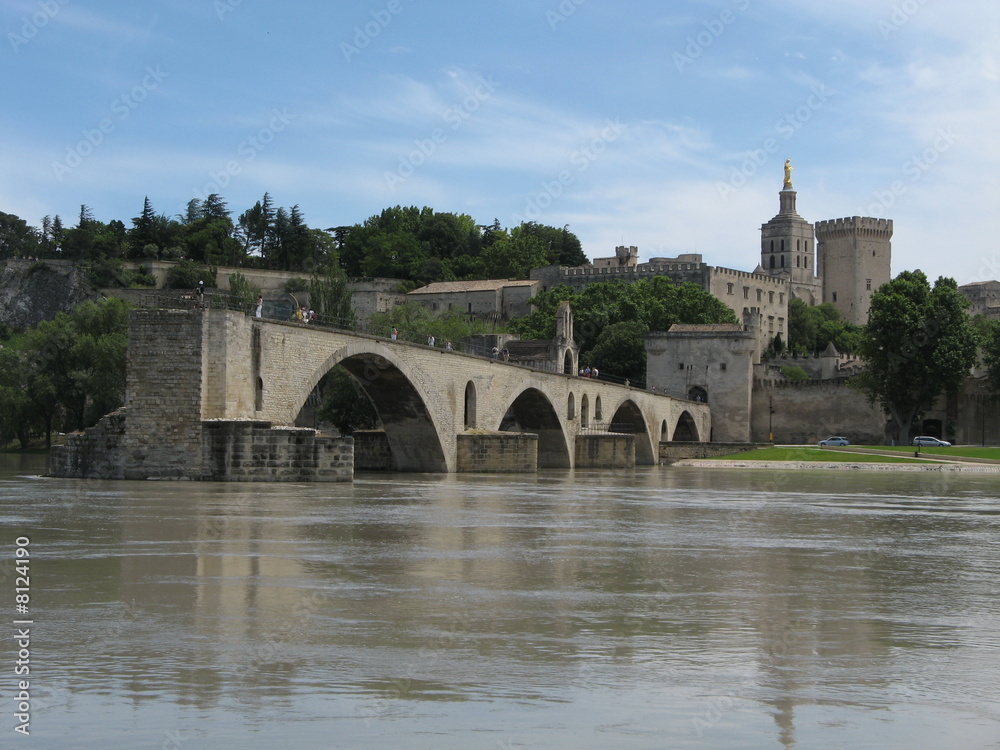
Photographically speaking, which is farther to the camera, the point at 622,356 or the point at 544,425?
the point at 622,356

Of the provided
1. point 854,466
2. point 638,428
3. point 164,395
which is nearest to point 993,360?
point 638,428

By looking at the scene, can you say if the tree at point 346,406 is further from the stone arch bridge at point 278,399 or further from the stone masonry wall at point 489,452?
the stone masonry wall at point 489,452

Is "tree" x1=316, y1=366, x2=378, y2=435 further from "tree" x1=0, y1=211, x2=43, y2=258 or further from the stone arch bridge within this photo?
"tree" x1=0, y1=211, x2=43, y2=258

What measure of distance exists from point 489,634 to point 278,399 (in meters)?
23.4

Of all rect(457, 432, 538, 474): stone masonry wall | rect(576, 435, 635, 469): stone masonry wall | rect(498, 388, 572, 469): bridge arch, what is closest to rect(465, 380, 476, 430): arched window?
rect(457, 432, 538, 474): stone masonry wall

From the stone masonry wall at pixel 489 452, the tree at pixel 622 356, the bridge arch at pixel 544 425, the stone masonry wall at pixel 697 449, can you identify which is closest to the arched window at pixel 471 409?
the stone masonry wall at pixel 489 452

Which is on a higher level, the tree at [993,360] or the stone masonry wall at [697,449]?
the tree at [993,360]

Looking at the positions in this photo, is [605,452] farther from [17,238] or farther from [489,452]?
[17,238]

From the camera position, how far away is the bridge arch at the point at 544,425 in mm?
57125

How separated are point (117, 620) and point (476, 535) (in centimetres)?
924

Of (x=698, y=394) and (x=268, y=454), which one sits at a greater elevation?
(x=698, y=394)

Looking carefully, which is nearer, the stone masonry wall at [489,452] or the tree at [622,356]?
the stone masonry wall at [489,452]

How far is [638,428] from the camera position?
72312 mm

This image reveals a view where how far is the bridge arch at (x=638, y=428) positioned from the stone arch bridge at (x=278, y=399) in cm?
2075
